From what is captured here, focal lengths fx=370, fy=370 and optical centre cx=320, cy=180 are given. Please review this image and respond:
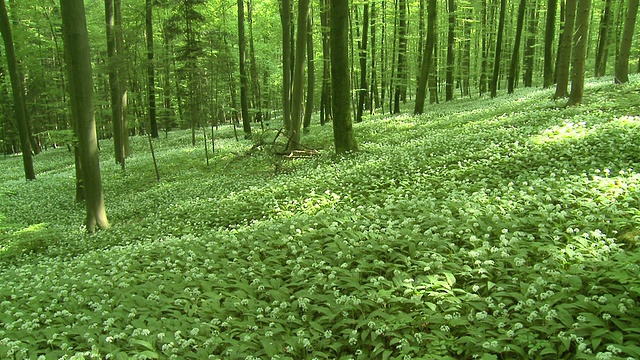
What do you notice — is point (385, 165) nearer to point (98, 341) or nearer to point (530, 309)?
point (530, 309)

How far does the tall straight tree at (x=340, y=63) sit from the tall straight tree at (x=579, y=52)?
7854mm

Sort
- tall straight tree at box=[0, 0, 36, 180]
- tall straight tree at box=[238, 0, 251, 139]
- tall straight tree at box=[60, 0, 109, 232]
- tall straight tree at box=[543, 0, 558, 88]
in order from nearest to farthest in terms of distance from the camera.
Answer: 1. tall straight tree at box=[60, 0, 109, 232]
2. tall straight tree at box=[0, 0, 36, 180]
3. tall straight tree at box=[543, 0, 558, 88]
4. tall straight tree at box=[238, 0, 251, 139]

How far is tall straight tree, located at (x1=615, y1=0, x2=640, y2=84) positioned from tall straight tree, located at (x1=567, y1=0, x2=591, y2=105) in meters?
3.98

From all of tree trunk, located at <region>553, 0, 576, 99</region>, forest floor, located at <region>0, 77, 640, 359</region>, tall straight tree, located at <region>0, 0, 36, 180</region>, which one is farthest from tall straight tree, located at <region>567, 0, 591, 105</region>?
tall straight tree, located at <region>0, 0, 36, 180</region>

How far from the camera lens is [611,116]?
34.5ft

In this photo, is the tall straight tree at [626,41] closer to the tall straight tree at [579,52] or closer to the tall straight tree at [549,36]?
the tall straight tree at [579,52]

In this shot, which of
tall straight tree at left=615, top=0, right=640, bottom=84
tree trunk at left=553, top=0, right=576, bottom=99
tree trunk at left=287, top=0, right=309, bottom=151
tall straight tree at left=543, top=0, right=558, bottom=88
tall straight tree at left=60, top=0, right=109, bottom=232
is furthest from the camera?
tall straight tree at left=543, top=0, right=558, bottom=88

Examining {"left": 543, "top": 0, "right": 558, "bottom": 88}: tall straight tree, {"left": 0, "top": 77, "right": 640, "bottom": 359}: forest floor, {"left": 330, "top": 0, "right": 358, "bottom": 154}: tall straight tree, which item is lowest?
{"left": 0, "top": 77, "right": 640, "bottom": 359}: forest floor

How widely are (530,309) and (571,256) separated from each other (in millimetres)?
1097

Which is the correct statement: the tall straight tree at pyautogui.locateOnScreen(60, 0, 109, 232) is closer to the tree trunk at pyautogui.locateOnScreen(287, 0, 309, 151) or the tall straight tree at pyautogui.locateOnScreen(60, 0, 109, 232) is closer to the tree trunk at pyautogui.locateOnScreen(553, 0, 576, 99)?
the tree trunk at pyautogui.locateOnScreen(287, 0, 309, 151)

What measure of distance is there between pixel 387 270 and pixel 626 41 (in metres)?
17.8

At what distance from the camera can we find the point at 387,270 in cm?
472

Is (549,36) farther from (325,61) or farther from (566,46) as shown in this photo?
(325,61)

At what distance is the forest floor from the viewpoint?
139 inches
